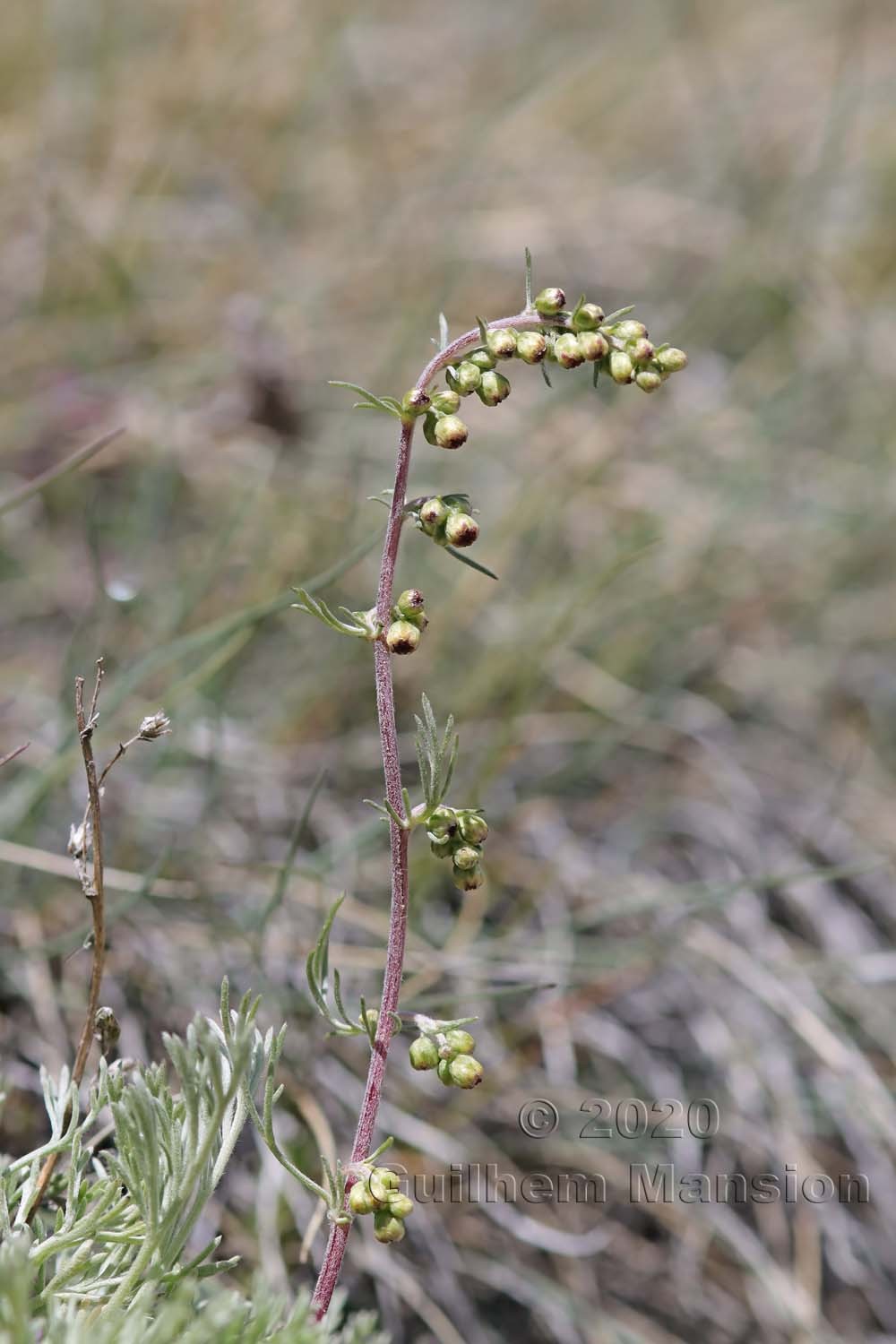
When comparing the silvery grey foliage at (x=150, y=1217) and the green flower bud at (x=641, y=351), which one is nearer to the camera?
the silvery grey foliage at (x=150, y=1217)

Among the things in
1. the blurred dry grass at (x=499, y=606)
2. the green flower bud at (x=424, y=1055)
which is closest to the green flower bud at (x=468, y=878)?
the green flower bud at (x=424, y=1055)

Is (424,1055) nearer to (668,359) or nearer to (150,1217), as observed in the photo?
(150,1217)

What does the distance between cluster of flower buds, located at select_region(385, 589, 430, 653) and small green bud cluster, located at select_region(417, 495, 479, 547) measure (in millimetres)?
43

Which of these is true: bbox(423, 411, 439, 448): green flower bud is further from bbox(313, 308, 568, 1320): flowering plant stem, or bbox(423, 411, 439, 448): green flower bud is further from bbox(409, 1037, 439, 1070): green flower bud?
bbox(409, 1037, 439, 1070): green flower bud

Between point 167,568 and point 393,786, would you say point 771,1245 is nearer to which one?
point 393,786

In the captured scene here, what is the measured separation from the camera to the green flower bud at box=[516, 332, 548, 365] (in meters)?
0.75

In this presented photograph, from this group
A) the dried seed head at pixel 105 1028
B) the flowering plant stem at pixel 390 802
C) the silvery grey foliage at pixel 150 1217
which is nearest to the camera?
the silvery grey foliage at pixel 150 1217

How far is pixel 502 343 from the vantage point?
764mm

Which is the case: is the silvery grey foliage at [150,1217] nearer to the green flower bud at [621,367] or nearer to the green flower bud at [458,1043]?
the green flower bud at [458,1043]

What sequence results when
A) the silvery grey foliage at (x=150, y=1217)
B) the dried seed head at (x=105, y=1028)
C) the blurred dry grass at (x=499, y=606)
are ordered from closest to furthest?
the silvery grey foliage at (x=150, y=1217), the dried seed head at (x=105, y=1028), the blurred dry grass at (x=499, y=606)

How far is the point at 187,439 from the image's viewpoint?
96.7 inches

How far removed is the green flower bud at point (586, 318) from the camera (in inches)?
30.0

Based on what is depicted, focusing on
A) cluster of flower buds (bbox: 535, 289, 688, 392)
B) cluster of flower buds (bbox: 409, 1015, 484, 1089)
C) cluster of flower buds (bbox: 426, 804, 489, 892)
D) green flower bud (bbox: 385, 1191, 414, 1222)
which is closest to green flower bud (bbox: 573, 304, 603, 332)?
cluster of flower buds (bbox: 535, 289, 688, 392)

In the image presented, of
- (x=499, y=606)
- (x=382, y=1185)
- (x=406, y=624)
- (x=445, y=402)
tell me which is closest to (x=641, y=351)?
(x=445, y=402)
